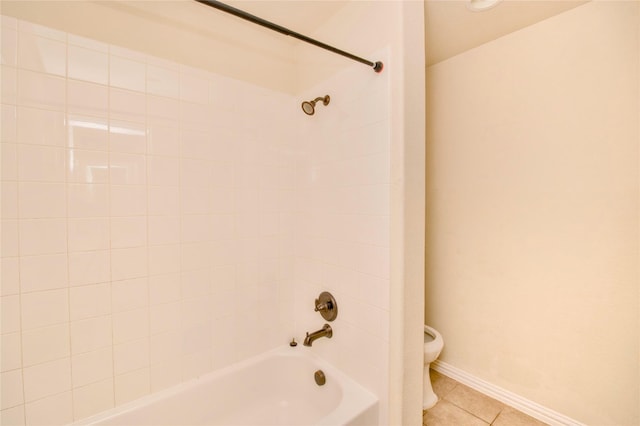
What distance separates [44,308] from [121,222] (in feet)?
1.38

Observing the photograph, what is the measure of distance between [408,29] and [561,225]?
1.34 m

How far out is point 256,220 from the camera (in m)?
1.60

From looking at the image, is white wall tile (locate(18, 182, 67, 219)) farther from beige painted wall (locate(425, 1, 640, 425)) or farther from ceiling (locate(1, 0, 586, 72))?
beige painted wall (locate(425, 1, 640, 425))

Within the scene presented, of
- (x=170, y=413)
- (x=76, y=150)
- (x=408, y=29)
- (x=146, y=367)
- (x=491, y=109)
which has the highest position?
(x=408, y=29)

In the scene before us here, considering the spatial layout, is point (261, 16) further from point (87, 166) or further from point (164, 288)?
point (164, 288)

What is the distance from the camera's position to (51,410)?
108cm

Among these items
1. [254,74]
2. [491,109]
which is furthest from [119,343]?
[491,109]

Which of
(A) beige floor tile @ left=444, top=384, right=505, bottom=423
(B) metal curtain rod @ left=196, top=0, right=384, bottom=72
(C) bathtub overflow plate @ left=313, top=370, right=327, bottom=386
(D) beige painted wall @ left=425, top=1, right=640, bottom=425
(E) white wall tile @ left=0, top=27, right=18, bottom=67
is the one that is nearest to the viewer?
(B) metal curtain rod @ left=196, top=0, right=384, bottom=72

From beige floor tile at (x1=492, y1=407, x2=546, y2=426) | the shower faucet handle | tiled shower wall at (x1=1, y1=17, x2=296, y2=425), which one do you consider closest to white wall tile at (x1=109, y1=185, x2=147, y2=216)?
tiled shower wall at (x1=1, y1=17, x2=296, y2=425)

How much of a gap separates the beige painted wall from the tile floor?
0.44 ft

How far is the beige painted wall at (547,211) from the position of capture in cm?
133

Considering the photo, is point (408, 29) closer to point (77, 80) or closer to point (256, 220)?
point (256, 220)

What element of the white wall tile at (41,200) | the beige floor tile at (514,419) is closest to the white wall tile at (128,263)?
the white wall tile at (41,200)

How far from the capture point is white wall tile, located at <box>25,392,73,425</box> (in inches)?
41.4
